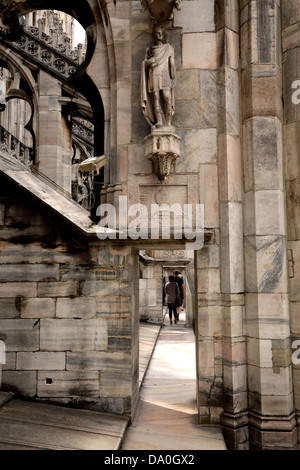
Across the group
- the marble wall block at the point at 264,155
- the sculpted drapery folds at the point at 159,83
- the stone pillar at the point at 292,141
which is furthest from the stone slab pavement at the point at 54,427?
the sculpted drapery folds at the point at 159,83

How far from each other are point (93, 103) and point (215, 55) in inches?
62.2

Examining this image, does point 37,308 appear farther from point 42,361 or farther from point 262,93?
point 262,93

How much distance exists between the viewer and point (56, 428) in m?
3.46

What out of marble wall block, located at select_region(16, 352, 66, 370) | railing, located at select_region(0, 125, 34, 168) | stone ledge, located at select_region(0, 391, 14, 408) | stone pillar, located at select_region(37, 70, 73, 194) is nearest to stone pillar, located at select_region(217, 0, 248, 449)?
marble wall block, located at select_region(16, 352, 66, 370)

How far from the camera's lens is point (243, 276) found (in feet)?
13.9

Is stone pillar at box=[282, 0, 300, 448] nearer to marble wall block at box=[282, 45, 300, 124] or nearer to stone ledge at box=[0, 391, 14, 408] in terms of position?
marble wall block at box=[282, 45, 300, 124]

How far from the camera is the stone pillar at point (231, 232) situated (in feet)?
13.1

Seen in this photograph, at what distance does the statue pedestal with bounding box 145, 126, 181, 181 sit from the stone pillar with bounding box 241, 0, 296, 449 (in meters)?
0.82

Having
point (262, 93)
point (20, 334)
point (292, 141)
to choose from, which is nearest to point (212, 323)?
point (20, 334)

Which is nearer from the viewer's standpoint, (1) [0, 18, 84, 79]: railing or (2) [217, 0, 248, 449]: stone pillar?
(2) [217, 0, 248, 449]: stone pillar

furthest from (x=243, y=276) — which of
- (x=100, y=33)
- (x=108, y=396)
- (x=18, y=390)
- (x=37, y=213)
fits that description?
(x=100, y=33)

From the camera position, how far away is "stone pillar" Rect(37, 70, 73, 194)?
945 centimetres

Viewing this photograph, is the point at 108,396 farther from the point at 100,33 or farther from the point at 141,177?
the point at 100,33

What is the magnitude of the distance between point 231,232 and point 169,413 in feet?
7.18
